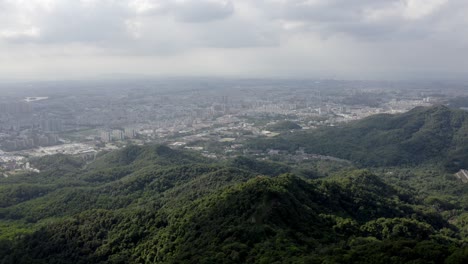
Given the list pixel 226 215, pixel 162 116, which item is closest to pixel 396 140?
pixel 226 215

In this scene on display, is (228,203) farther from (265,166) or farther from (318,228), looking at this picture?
(265,166)

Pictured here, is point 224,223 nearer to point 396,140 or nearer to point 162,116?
point 396,140

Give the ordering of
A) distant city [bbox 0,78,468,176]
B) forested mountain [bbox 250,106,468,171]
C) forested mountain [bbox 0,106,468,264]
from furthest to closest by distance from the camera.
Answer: distant city [bbox 0,78,468,176]
forested mountain [bbox 250,106,468,171]
forested mountain [bbox 0,106,468,264]

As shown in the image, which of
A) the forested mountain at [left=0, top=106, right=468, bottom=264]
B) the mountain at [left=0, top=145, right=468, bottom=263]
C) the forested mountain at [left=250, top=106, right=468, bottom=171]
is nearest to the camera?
the mountain at [left=0, top=145, right=468, bottom=263]

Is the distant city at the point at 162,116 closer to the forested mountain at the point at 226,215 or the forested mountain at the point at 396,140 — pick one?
the forested mountain at the point at 396,140

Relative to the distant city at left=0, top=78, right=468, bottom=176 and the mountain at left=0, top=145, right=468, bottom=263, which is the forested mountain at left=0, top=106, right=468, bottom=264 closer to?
the mountain at left=0, top=145, right=468, bottom=263

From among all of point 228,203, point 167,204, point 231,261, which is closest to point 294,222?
point 228,203

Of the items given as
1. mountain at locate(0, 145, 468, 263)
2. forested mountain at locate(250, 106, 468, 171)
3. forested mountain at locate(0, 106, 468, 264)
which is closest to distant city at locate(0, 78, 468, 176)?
forested mountain at locate(250, 106, 468, 171)
